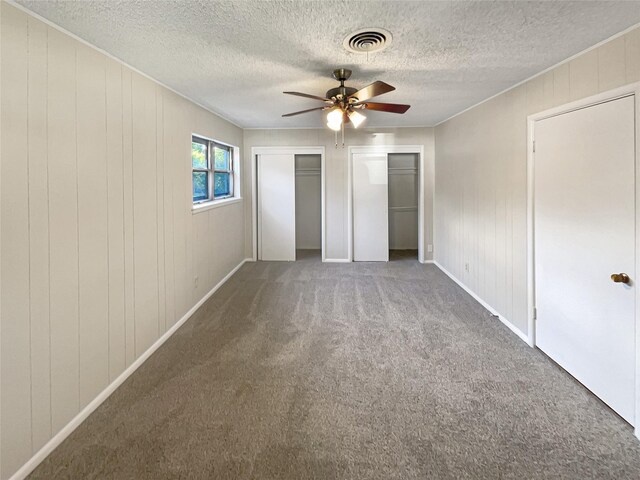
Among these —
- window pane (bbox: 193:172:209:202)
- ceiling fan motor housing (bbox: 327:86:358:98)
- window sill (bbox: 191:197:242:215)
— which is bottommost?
window sill (bbox: 191:197:242:215)

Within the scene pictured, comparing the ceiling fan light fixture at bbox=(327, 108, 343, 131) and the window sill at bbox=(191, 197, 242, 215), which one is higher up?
the ceiling fan light fixture at bbox=(327, 108, 343, 131)

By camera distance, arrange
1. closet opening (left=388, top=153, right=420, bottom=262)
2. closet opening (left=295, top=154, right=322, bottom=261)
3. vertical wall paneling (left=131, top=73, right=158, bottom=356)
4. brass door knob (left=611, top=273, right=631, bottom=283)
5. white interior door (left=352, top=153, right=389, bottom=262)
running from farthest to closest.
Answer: closet opening (left=295, top=154, right=322, bottom=261) < closet opening (left=388, top=153, right=420, bottom=262) < white interior door (left=352, top=153, right=389, bottom=262) < vertical wall paneling (left=131, top=73, right=158, bottom=356) < brass door knob (left=611, top=273, right=631, bottom=283)

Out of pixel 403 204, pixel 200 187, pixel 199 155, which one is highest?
pixel 199 155

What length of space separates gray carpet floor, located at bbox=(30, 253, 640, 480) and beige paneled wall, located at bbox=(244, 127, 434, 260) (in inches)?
116

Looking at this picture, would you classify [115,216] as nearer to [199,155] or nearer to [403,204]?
[199,155]

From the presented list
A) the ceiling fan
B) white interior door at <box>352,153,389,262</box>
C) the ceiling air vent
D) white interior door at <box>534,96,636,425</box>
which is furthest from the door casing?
white interior door at <box>352,153,389,262</box>

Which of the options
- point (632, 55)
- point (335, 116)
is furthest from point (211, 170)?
point (632, 55)

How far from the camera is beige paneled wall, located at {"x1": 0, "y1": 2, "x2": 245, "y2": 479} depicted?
5.92ft

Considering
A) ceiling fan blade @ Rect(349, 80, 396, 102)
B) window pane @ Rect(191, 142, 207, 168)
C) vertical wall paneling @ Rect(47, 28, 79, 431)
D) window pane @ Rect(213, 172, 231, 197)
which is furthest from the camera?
window pane @ Rect(213, 172, 231, 197)

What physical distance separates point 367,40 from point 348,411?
2.30 meters

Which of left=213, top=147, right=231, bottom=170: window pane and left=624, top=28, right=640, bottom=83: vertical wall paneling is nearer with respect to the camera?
left=624, top=28, right=640, bottom=83: vertical wall paneling

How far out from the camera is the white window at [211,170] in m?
4.73

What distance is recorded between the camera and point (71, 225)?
2205 millimetres

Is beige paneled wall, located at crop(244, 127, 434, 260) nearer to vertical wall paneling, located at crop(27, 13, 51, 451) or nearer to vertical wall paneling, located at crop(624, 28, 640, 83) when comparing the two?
vertical wall paneling, located at crop(624, 28, 640, 83)
